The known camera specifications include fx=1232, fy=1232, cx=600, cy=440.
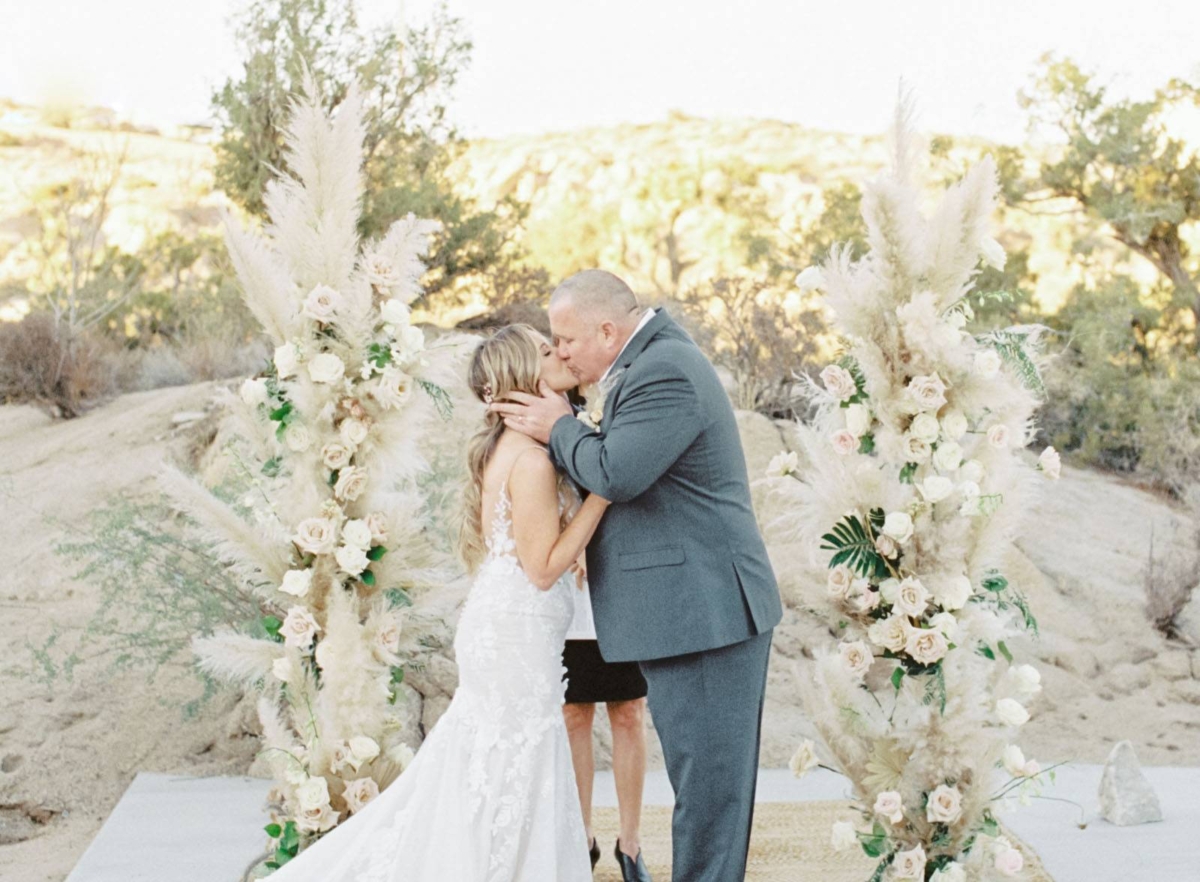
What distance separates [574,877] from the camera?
12.3 ft

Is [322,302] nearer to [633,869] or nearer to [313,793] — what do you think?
[313,793]

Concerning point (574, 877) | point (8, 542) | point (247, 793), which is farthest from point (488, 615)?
point (8, 542)

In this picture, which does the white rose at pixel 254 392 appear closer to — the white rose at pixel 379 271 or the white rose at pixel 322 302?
the white rose at pixel 322 302

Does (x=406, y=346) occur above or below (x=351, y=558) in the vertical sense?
above

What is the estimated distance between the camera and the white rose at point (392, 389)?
12.2ft

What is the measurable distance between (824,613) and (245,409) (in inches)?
75.6

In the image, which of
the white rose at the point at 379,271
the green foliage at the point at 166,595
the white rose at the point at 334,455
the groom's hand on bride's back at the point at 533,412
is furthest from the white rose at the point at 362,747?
the green foliage at the point at 166,595

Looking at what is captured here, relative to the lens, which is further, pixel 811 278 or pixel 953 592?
pixel 811 278

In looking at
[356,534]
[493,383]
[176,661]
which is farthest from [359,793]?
[176,661]

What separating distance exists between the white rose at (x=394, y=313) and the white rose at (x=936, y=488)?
1.62m

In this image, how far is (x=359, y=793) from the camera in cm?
379

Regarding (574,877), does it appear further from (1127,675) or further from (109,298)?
(109,298)

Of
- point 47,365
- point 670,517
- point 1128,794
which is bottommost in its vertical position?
point 1128,794

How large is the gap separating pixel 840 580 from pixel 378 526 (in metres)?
1.42
